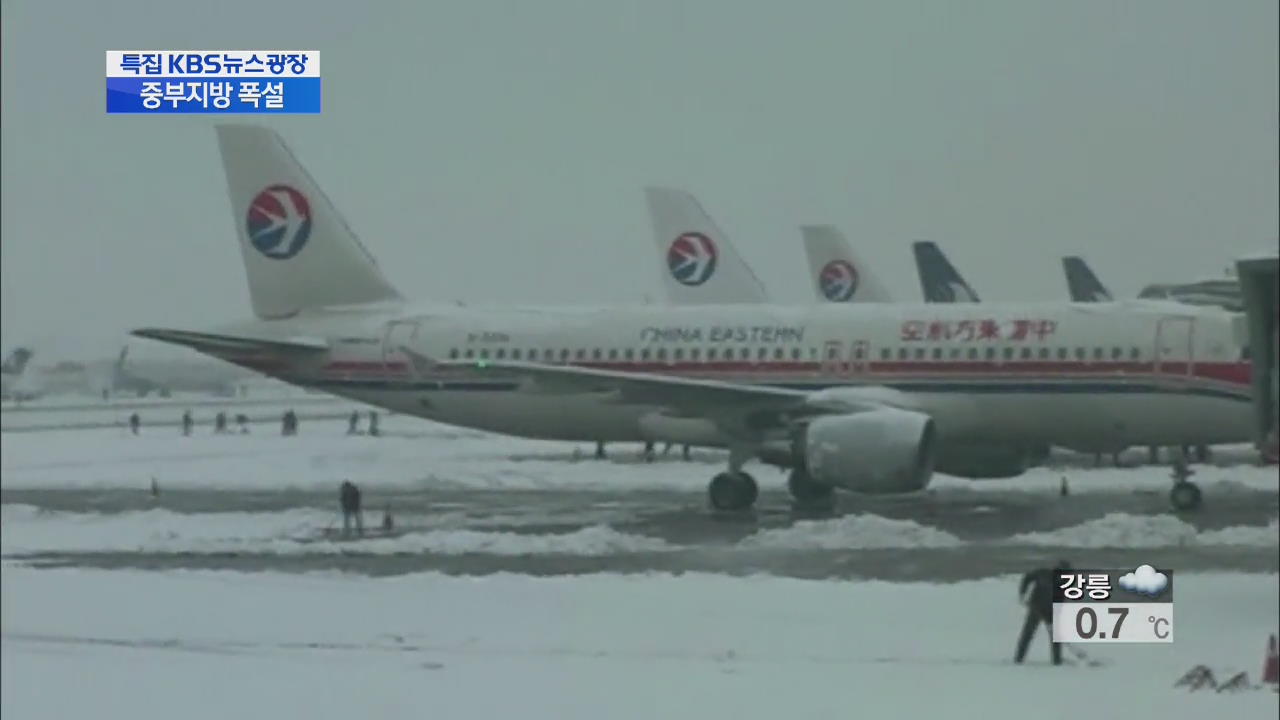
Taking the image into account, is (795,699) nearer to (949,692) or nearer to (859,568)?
(949,692)

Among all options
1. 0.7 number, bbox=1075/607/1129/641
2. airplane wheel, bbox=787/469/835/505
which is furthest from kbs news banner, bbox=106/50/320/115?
airplane wheel, bbox=787/469/835/505

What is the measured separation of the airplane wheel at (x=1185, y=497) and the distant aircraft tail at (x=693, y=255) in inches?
816

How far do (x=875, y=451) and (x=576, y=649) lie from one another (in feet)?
38.7

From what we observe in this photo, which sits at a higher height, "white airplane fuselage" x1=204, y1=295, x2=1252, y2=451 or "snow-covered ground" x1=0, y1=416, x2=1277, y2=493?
"white airplane fuselage" x1=204, y1=295, x2=1252, y2=451

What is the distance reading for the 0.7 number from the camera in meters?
7.98

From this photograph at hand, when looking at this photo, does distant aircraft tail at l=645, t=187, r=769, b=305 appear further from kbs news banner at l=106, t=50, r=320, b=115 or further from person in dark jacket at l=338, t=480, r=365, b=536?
kbs news banner at l=106, t=50, r=320, b=115

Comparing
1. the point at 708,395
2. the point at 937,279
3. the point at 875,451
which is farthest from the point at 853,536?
the point at 937,279

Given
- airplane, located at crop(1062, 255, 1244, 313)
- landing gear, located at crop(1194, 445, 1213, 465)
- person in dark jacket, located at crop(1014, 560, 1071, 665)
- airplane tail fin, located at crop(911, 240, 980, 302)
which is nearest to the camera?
person in dark jacket, located at crop(1014, 560, 1071, 665)

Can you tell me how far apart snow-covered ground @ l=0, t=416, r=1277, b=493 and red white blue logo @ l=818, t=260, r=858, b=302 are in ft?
21.5

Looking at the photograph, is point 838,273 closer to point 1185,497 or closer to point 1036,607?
point 1185,497

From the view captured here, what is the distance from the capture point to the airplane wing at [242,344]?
27297 millimetres

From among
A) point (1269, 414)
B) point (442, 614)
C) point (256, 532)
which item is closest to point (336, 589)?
point (442, 614)

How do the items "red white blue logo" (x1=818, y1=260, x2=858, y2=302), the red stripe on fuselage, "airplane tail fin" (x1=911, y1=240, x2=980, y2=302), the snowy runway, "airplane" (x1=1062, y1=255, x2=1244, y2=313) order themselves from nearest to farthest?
the snowy runway < "airplane" (x1=1062, y1=255, x2=1244, y2=313) < the red stripe on fuselage < "airplane tail fin" (x1=911, y1=240, x2=980, y2=302) < "red white blue logo" (x1=818, y1=260, x2=858, y2=302)

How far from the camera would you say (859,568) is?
17.5 meters
